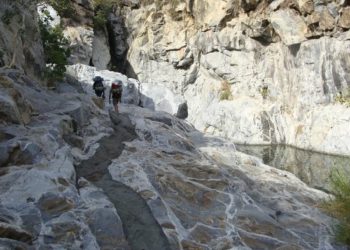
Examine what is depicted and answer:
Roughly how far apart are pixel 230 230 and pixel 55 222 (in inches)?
152

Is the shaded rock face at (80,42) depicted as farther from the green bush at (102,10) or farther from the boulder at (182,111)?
the boulder at (182,111)

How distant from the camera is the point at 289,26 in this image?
31859mm

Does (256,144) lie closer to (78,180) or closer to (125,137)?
(125,137)

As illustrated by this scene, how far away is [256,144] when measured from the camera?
31.9m

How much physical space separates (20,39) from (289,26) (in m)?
19.7

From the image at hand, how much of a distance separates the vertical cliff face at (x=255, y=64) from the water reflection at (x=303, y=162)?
114 cm

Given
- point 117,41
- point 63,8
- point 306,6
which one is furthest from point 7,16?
point 117,41

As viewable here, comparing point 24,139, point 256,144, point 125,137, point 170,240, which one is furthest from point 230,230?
point 256,144

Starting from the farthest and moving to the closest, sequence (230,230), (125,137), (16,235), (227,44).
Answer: (227,44) < (125,137) < (230,230) < (16,235)

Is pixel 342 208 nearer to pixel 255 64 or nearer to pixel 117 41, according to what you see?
pixel 255 64

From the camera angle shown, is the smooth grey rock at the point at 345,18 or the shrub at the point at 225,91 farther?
the shrub at the point at 225,91

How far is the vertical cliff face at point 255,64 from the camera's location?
29.5 meters

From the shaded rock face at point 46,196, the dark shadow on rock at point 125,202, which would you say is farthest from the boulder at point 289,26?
the shaded rock face at point 46,196

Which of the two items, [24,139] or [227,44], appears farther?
[227,44]
